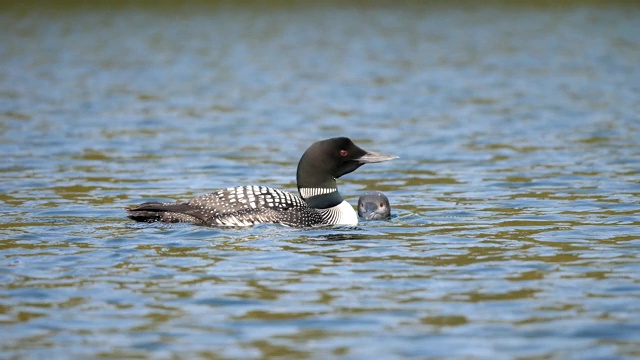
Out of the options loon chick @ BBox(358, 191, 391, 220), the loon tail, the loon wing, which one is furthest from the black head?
the loon tail

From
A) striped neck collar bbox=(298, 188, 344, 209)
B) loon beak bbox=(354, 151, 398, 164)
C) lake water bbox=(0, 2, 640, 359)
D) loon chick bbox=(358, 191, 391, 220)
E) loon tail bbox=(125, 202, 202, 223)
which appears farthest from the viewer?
loon chick bbox=(358, 191, 391, 220)

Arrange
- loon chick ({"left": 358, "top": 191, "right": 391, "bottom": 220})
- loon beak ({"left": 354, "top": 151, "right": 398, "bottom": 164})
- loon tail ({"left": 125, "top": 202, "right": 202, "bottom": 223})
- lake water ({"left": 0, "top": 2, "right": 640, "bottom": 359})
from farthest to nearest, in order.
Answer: loon chick ({"left": 358, "top": 191, "right": 391, "bottom": 220}) → loon beak ({"left": 354, "top": 151, "right": 398, "bottom": 164}) → loon tail ({"left": 125, "top": 202, "right": 202, "bottom": 223}) → lake water ({"left": 0, "top": 2, "right": 640, "bottom": 359})

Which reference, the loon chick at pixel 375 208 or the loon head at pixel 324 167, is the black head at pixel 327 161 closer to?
the loon head at pixel 324 167

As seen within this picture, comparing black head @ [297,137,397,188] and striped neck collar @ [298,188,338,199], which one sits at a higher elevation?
black head @ [297,137,397,188]

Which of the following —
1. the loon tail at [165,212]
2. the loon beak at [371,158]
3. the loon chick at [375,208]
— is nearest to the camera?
the loon tail at [165,212]

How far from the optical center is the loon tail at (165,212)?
30.2ft

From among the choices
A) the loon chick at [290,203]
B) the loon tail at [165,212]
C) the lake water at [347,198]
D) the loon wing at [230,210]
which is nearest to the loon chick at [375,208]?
the lake water at [347,198]

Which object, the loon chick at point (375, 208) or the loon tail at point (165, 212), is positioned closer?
the loon tail at point (165, 212)

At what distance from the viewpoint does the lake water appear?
6203mm

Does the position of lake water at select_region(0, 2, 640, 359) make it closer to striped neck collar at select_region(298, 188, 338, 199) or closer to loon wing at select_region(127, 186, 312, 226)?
loon wing at select_region(127, 186, 312, 226)

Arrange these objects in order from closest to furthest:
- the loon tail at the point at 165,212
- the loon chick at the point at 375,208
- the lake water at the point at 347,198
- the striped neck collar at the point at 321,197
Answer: the lake water at the point at 347,198, the loon tail at the point at 165,212, the striped neck collar at the point at 321,197, the loon chick at the point at 375,208

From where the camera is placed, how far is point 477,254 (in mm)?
8172

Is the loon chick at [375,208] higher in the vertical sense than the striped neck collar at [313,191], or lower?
lower

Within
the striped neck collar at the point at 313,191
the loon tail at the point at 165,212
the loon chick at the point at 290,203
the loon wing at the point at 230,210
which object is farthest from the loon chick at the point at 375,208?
the loon tail at the point at 165,212
